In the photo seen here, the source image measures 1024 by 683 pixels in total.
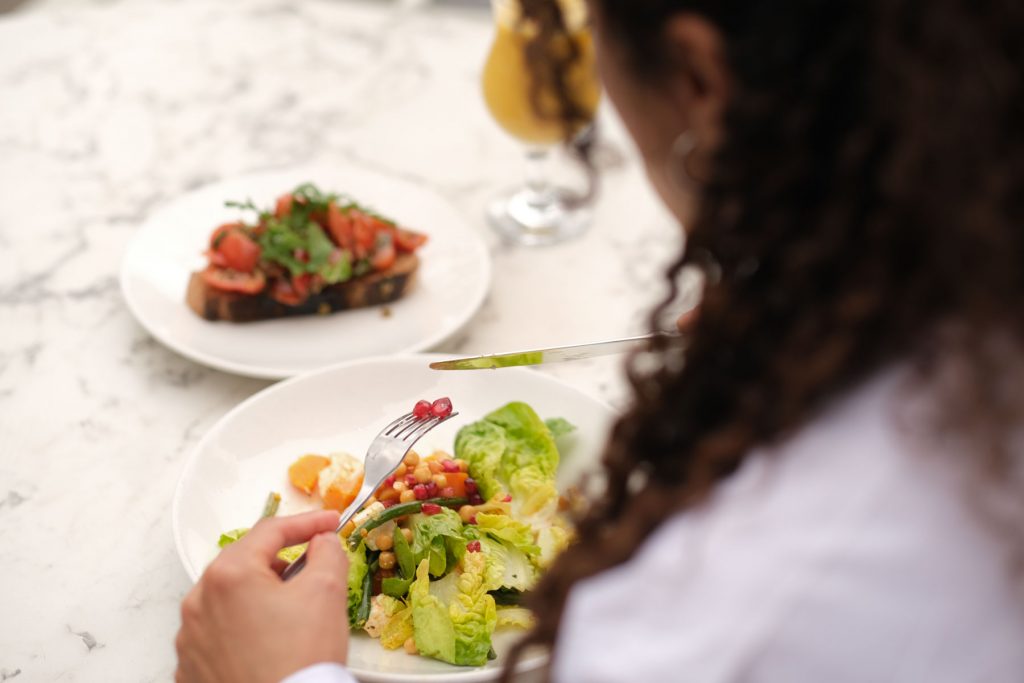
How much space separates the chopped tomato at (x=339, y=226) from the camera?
179 centimetres

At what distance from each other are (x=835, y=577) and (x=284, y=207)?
135 centimetres

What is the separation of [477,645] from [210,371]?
75 cm

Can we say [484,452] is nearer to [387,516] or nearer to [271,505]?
[387,516]

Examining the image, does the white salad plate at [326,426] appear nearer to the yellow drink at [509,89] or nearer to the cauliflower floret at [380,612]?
the cauliflower floret at [380,612]

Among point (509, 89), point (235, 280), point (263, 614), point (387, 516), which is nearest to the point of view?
point (263, 614)

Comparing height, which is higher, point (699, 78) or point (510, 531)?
point (699, 78)

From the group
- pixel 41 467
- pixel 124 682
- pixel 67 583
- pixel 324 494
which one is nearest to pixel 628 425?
pixel 324 494

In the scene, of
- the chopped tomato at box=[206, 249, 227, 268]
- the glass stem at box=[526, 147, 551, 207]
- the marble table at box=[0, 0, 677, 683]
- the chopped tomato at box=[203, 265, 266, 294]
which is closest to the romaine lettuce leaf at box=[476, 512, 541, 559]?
the marble table at box=[0, 0, 677, 683]

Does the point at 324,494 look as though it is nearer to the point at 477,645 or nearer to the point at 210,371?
the point at 477,645

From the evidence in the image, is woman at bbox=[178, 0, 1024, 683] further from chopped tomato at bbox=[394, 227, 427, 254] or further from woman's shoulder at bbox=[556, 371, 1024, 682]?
chopped tomato at bbox=[394, 227, 427, 254]

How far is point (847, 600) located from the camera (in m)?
0.70

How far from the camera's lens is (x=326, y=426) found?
1.47 metres

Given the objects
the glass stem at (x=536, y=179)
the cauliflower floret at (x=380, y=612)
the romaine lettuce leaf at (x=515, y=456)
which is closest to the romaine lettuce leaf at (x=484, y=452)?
the romaine lettuce leaf at (x=515, y=456)

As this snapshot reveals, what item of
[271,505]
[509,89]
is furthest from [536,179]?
[271,505]
